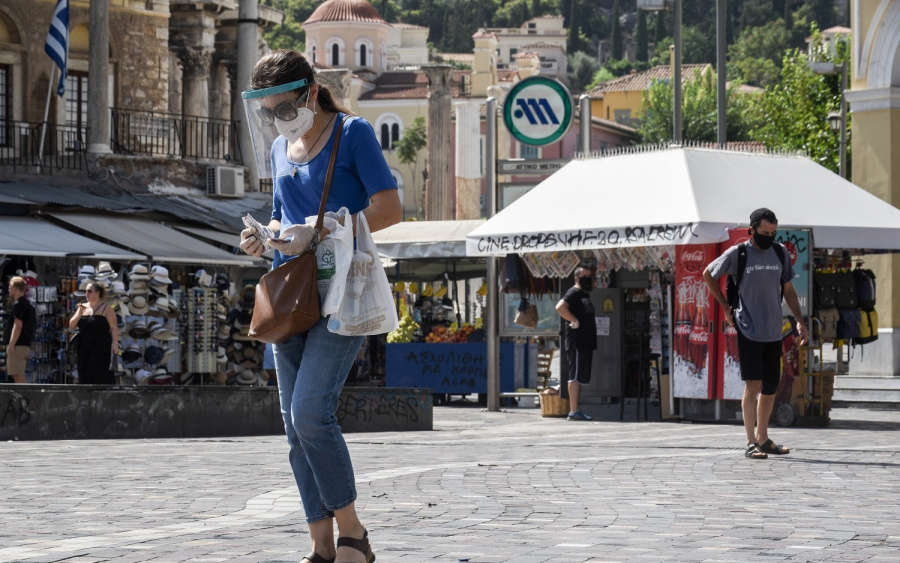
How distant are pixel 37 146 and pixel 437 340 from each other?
9487 mm

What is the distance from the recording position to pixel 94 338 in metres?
17.0

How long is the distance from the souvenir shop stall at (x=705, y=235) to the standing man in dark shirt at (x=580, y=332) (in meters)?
0.44

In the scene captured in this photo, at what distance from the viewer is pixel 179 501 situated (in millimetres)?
8148

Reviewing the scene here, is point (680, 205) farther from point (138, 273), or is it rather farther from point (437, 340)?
point (138, 273)

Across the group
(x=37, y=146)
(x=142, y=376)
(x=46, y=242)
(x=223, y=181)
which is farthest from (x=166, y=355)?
(x=223, y=181)

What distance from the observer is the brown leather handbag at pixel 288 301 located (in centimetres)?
541

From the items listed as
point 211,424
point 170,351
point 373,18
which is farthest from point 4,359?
point 373,18

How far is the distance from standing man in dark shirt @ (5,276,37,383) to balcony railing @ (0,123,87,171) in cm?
794

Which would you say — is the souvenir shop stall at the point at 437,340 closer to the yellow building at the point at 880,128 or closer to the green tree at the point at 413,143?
the yellow building at the point at 880,128

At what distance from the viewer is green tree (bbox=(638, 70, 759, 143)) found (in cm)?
9031

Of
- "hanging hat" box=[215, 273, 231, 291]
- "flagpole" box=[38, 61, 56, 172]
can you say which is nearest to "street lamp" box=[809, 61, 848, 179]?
"hanging hat" box=[215, 273, 231, 291]

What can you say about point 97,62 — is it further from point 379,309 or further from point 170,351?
point 379,309

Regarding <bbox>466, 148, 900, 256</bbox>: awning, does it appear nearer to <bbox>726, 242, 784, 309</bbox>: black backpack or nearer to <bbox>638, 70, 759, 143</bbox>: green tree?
<bbox>726, 242, 784, 309</bbox>: black backpack

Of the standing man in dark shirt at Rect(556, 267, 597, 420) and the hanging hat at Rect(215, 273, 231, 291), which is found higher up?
the hanging hat at Rect(215, 273, 231, 291)
